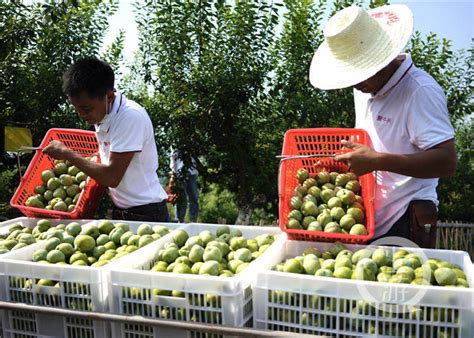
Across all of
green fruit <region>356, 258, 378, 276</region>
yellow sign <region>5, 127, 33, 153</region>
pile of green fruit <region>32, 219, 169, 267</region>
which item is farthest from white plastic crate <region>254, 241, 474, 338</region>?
yellow sign <region>5, 127, 33, 153</region>

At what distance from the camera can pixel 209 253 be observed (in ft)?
6.82

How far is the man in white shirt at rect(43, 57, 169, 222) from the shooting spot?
2.78 meters

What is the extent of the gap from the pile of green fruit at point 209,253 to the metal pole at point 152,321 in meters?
0.30

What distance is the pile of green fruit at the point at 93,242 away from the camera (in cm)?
220

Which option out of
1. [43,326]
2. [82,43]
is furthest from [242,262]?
[82,43]

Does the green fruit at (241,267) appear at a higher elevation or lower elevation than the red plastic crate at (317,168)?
lower

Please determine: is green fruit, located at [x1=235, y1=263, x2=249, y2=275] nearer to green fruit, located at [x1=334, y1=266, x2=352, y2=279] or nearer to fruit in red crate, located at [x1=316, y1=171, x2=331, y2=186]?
green fruit, located at [x1=334, y1=266, x2=352, y2=279]

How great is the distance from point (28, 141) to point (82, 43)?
130 inches

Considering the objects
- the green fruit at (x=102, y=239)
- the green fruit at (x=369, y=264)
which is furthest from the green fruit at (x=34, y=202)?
the green fruit at (x=369, y=264)

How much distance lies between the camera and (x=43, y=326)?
1.92m

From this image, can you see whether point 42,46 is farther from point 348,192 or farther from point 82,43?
point 348,192

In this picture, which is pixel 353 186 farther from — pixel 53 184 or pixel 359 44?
pixel 53 184

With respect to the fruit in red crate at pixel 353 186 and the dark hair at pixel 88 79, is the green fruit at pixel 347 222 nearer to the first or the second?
the fruit in red crate at pixel 353 186

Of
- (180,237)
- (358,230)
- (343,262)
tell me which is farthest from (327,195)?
(180,237)
